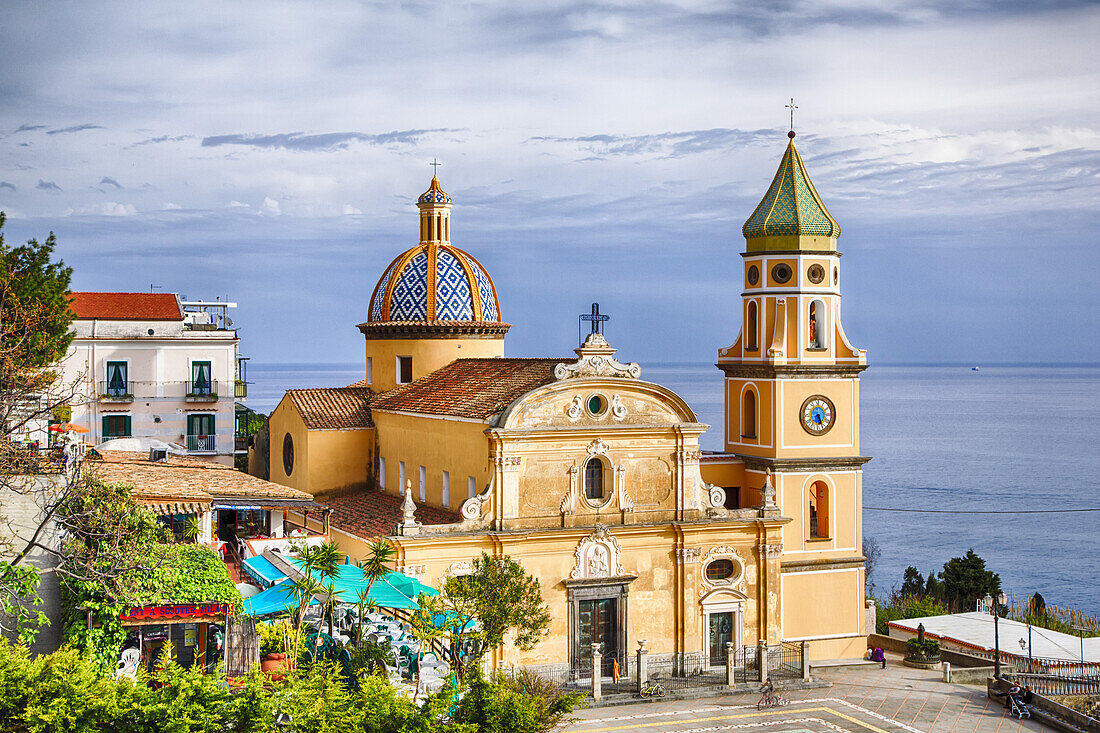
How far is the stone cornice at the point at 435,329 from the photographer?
4106 cm

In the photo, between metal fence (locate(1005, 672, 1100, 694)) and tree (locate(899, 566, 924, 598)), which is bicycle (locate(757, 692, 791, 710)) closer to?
metal fence (locate(1005, 672, 1100, 694))

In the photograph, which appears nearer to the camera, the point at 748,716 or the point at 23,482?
the point at 23,482

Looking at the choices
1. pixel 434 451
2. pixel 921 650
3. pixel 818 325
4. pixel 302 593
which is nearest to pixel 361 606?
pixel 302 593

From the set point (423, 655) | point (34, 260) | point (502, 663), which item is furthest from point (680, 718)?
point (34, 260)

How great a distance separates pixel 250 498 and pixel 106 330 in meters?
21.3

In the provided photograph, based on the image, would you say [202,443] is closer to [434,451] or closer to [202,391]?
[202,391]

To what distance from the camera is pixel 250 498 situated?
87.1ft

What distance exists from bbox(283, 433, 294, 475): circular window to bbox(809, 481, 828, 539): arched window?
651 inches

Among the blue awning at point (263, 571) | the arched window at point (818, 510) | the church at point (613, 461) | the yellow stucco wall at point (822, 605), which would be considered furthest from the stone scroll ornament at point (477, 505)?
the arched window at point (818, 510)

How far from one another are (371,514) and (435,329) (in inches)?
306

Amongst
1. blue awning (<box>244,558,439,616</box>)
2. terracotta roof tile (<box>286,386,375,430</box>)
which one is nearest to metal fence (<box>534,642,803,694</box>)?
blue awning (<box>244,558,439,616</box>)

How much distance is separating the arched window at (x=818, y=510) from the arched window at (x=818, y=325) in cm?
417

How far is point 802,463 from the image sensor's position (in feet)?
122

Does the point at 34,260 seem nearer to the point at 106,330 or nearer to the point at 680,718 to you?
the point at 106,330
